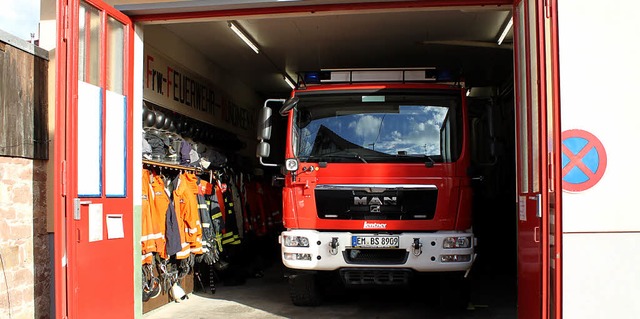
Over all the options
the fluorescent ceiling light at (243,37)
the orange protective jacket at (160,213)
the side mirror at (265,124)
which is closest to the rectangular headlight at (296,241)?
the side mirror at (265,124)

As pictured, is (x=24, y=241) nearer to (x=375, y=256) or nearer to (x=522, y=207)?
(x=375, y=256)

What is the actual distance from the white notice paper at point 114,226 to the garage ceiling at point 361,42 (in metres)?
2.50

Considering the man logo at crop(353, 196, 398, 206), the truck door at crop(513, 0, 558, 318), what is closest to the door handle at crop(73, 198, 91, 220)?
the man logo at crop(353, 196, 398, 206)

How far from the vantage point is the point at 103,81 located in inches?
207

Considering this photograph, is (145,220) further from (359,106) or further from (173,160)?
(359,106)

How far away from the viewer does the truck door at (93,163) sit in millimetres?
4633

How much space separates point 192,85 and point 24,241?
185 inches

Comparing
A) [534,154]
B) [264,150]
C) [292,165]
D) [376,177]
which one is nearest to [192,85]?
[264,150]

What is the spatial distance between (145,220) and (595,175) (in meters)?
4.80

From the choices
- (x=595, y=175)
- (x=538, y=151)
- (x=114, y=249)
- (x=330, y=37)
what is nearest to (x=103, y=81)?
(x=114, y=249)

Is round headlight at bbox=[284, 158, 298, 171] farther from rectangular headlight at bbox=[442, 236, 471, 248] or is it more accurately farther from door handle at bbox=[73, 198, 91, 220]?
door handle at bbox=[73, 198, 91, 220]

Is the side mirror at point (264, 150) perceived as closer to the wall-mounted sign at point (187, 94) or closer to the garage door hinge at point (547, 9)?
the wall-mounted sign at point (187, 94)

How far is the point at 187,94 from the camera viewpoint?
9.29m

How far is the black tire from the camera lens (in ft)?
24.3
